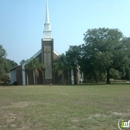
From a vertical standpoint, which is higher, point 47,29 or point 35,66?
point 47,29

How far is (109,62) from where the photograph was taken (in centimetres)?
4472

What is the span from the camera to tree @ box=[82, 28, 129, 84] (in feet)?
145

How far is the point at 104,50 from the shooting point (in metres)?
46.8

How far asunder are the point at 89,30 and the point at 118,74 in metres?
12.1

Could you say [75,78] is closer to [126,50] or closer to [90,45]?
[90,45]

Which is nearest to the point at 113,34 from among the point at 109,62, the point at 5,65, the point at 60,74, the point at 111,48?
the point at 111,48

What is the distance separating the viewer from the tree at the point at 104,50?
145 feet
